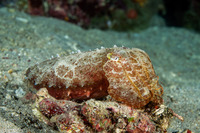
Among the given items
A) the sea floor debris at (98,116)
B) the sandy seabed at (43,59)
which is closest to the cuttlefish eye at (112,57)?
the sandy seabed at (43,59)

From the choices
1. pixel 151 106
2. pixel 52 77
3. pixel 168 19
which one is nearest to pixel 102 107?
pixel 151 106

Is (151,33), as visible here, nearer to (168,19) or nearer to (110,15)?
(110,15)

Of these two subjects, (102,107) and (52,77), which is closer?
(102,107)

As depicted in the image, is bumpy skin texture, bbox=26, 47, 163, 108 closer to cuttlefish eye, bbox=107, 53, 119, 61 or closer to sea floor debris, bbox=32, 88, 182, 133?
cuttlefish eye, bbox=107, 53, 119, 61

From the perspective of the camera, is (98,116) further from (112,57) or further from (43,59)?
(43,59)

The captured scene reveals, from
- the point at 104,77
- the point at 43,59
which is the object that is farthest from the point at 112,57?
the point at 43,59

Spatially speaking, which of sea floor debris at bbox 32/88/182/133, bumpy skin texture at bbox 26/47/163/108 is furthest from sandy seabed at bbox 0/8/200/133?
bumpy skin texture at bbox 26/47/163/108
